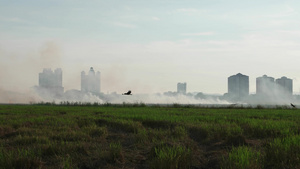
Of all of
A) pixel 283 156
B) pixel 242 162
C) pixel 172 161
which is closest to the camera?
pixel 242 162

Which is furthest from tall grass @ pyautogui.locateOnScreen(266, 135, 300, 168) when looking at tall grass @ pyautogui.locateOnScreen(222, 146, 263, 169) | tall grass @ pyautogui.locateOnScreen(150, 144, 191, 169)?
tall grass @ pyautogui.locateOnScreen(150, 144, 191, 169)

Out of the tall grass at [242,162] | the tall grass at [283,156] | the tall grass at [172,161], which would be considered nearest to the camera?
the tall grass at [242,162]

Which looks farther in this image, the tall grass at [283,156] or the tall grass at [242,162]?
the tall grass at [283,156]

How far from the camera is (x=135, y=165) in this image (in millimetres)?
6035

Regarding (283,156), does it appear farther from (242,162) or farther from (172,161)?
(172,161)

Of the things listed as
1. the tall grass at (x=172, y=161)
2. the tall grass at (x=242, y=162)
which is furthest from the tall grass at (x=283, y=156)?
the tall grass at (x=172, y=161)

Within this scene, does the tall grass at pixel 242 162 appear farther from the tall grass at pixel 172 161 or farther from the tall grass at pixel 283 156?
the tall grass at pixel 172 161

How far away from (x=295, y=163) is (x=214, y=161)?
5.04 ft

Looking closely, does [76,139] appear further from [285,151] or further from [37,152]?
[285,151]

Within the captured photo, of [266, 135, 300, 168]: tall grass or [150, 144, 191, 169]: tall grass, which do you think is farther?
[266, 135, 300, 168]: tall grass

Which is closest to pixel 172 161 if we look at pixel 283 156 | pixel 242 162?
pixel 242 162

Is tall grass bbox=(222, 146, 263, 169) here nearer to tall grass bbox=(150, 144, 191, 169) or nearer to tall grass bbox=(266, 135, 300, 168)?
tall grass bbox=(266, 135, 300, 168)

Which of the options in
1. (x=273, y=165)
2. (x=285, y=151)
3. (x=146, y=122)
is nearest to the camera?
(x=273, y=165)

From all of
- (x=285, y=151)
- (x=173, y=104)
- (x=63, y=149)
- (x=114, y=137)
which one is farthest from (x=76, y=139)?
(x=173, y=104)
